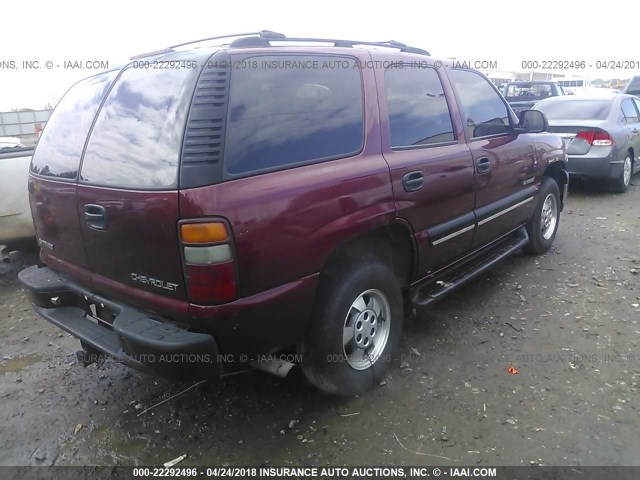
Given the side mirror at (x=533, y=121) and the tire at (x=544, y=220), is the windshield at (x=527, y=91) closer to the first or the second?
the tire at (x=544, y=220)

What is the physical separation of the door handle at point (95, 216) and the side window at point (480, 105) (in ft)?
8.54

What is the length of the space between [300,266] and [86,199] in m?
1.15

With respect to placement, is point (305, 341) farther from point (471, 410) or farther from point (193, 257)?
point (471, 410)

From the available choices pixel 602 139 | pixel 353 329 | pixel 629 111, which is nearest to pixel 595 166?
pixel 602 139

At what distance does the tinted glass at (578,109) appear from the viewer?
25.1 feet

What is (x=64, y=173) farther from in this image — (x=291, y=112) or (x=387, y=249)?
(x=387, y=249)

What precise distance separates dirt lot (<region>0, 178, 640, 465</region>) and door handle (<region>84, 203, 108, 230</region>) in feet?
3.89

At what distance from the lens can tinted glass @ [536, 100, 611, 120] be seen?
7637 millimetres

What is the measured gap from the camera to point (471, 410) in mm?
2701

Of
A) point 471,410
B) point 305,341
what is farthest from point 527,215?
point 305,341

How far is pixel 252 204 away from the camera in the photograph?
6.76ft

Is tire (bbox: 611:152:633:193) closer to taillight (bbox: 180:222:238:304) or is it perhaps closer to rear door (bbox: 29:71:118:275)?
taillight (bbox: 180:222:238:304)

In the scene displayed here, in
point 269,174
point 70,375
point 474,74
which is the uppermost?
point 474,74

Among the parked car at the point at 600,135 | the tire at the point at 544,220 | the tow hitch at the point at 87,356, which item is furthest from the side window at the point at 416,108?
the parked car at the point at 600,135
